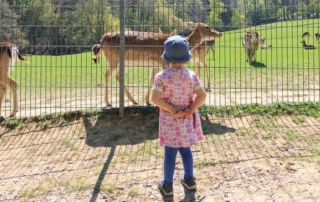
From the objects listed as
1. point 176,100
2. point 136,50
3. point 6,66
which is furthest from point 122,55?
point 176,100

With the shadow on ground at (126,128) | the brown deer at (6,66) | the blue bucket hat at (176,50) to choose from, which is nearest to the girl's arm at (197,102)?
the blue bucket hat at (176,50)

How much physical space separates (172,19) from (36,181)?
4654 millimetres

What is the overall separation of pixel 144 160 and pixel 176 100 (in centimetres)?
164

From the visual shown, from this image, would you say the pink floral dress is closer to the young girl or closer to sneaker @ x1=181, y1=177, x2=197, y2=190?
the young girl

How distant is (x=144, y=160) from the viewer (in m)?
5.59

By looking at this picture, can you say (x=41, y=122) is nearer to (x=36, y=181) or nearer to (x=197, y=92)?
(x=36, y=181)

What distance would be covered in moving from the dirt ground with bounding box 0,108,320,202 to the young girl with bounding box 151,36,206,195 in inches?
25.0

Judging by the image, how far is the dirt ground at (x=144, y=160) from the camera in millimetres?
4531

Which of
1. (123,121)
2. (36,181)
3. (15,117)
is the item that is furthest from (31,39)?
(36,181)

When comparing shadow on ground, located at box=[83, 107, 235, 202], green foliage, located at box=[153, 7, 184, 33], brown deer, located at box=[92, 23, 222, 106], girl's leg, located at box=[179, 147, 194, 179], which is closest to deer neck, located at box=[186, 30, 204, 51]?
green foliage, located at box=[153, 7, 184, 33]

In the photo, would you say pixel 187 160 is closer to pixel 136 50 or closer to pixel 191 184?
pixel 191 184

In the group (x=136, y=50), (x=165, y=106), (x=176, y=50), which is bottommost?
(x=165, y=106)

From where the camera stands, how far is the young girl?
4.16 metres

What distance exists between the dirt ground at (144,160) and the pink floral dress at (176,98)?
69cm
